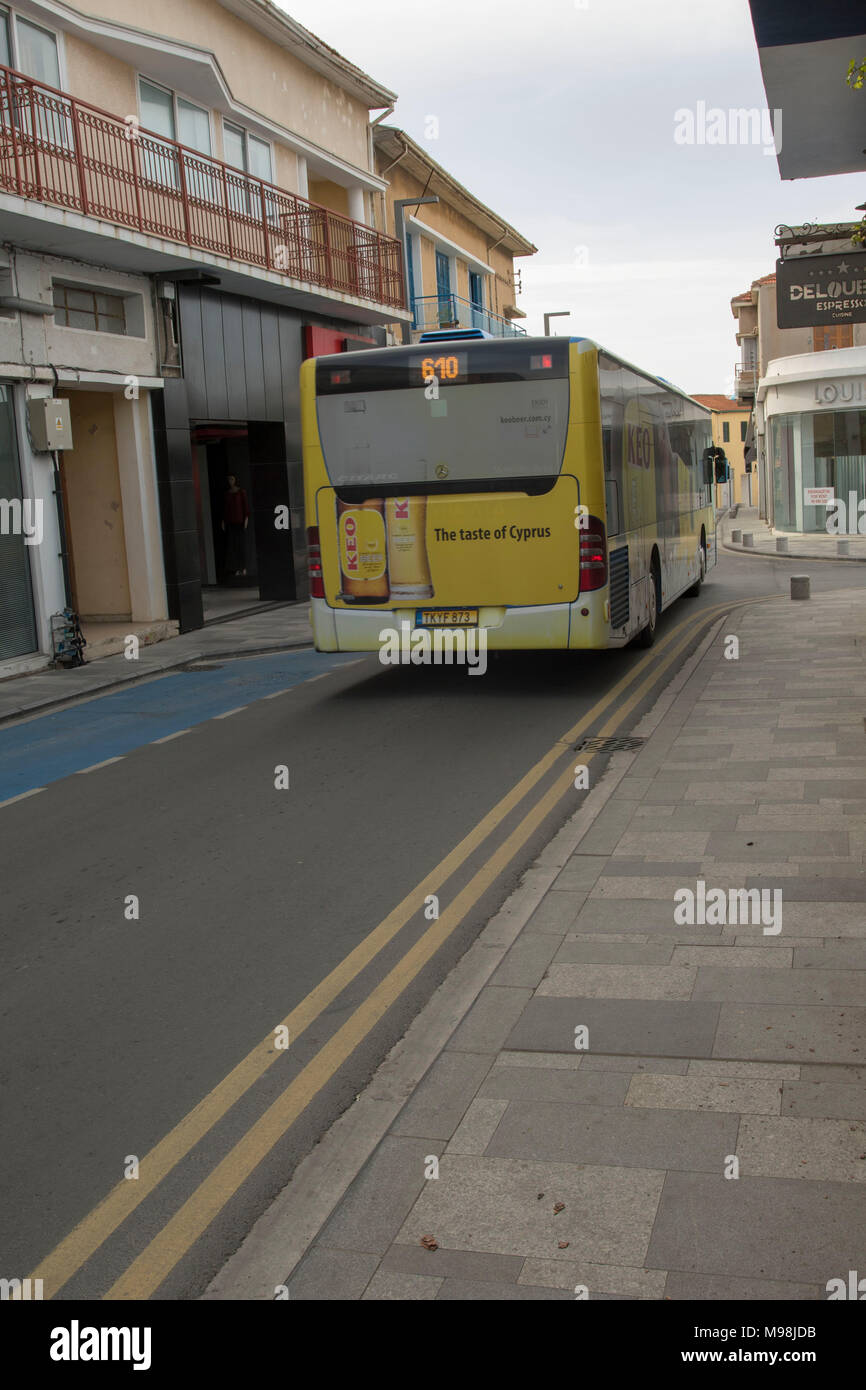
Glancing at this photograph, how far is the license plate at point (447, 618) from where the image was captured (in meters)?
11.9

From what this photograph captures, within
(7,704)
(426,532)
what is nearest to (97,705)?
(7,704)

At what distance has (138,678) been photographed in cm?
1552

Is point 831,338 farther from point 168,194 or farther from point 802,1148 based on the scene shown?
point 802,1148

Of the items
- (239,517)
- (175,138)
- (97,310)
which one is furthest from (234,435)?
(97,310)

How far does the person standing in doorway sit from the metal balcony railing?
517 centimetres

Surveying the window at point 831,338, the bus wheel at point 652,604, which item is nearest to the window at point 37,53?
the bus wheel at point 652,604

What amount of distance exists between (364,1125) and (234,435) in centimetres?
2402

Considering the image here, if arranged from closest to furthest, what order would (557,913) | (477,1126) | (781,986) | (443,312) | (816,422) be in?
(477,1126)
(781,986)
(557,913)
(443,312)
(816,422)

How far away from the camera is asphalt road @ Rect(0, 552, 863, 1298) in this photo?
13.2 feet

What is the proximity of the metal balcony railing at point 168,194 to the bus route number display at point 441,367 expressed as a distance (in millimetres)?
5857

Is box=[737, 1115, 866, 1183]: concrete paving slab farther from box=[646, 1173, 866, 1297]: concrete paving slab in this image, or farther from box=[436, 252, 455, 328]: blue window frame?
box=[436, 252, 455, 328]: blue window frame

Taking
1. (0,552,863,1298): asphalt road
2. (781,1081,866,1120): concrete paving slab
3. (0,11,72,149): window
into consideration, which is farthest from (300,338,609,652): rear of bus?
(781,1081,866,1120): concrete paving slab

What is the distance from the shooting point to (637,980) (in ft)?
16.9
